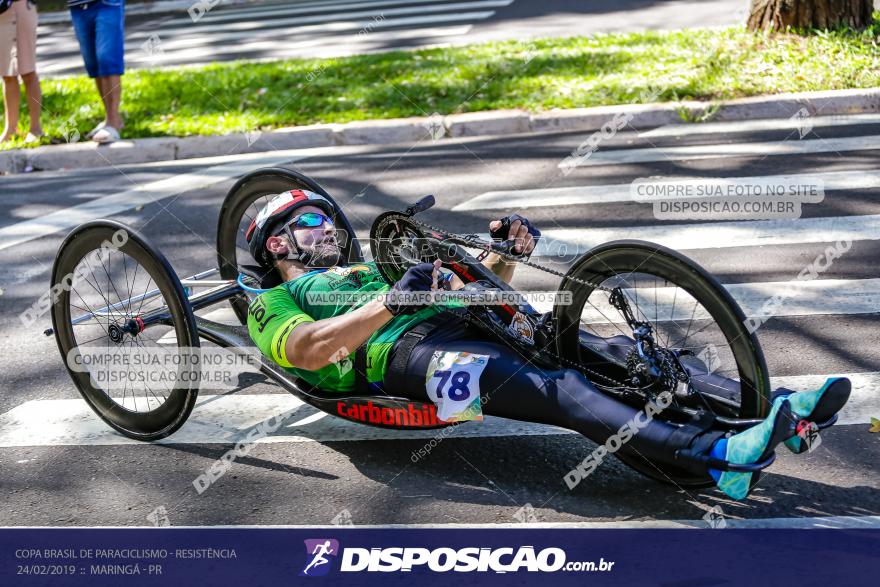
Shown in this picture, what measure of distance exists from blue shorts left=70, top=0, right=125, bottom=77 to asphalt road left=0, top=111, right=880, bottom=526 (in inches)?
100

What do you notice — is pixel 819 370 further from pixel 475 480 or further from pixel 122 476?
pixel 122 476

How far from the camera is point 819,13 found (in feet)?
33.2

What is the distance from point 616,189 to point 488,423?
3359 mm

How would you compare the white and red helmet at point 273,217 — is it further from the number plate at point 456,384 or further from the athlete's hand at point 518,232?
the number plate at point 456,384

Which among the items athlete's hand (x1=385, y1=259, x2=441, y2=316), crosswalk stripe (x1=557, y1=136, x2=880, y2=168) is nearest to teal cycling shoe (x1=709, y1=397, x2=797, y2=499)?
athlete's hand (x1=385, y1=259, x2=441, y2=316)

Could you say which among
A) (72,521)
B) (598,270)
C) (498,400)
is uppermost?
(598,270)

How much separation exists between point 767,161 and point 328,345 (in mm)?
4704

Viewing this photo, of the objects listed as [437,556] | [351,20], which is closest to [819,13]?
[351,20]

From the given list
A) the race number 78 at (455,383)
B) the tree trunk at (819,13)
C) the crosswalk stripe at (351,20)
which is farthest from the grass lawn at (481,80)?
the race number 78 at (455,383)

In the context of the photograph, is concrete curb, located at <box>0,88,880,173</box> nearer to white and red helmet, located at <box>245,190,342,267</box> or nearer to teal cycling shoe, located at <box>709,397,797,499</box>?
white and red helmet, located at <box>245,190,342,267</box>

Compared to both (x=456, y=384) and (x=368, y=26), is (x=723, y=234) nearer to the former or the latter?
(x=456, y=384)

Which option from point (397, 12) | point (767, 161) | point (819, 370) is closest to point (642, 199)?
point (767, 161)

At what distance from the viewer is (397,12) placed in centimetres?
1598

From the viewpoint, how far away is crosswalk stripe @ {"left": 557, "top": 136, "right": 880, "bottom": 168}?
7.76 m
